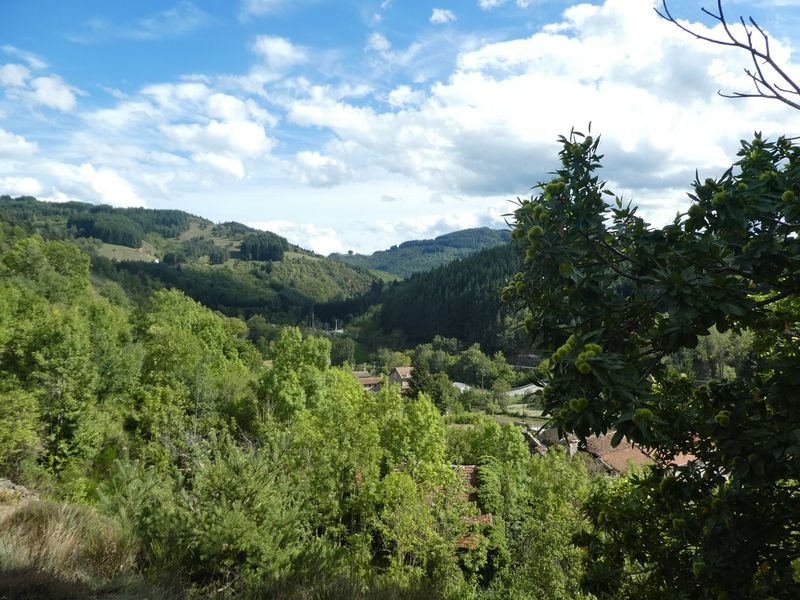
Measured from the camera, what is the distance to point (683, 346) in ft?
9.96

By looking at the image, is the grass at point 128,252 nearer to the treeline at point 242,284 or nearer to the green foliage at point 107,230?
the green foliage at point 107,230

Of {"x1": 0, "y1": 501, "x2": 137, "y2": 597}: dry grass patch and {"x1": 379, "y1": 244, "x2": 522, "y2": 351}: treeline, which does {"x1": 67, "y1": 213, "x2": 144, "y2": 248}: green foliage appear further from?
{"x1": 0, "y1": 501, "x2": 137, "y2": 597}: dry grass patch

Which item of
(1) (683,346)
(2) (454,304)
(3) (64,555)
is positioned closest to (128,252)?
(2) (454,304)

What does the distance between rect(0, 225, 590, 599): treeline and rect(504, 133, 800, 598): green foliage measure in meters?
3.50

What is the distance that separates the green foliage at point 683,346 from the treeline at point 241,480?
3.50m

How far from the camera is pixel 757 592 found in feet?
9.55

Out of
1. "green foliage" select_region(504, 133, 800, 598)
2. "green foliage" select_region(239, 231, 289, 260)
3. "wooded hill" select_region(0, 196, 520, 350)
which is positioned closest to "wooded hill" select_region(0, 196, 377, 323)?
"green foliage" select_region(239, 231, 289, 260)

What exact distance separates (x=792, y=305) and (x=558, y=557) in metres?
11.1

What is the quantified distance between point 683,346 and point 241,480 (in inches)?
284

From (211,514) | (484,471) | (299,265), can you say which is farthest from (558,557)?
(299,265)

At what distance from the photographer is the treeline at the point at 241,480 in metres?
6.35

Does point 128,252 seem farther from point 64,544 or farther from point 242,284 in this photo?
point 64,544

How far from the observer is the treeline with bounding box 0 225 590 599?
250 inches

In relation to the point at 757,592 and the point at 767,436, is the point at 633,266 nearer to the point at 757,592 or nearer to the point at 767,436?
the point at 767,436
